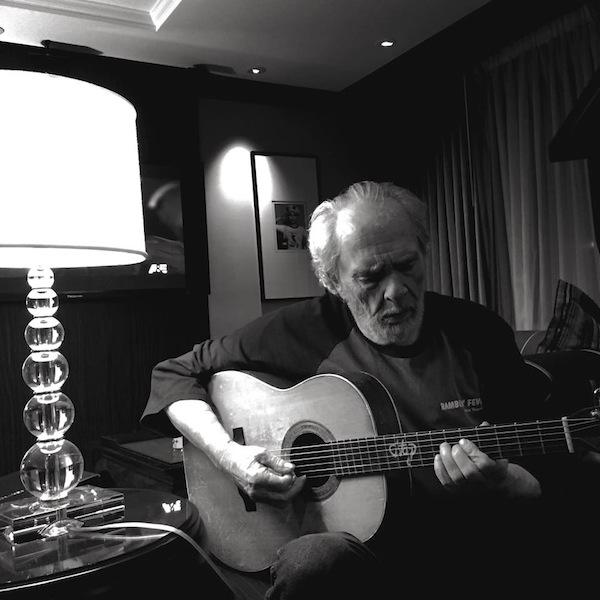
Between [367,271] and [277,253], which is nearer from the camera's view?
[367,271]

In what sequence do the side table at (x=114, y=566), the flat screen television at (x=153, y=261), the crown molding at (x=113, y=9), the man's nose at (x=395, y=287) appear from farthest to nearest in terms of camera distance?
1. the flat screen television at (x=153, y=261)
2. the crown molding at (x=113, y=9)
3. the man's nose at (x=395, y=287)
4. the side table at (x=114, y=566)

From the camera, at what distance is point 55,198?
3.13 feet

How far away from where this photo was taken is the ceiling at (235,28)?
3129 millimetres

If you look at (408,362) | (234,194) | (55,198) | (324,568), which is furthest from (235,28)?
(324,568)

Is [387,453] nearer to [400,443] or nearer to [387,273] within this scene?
[400,443]

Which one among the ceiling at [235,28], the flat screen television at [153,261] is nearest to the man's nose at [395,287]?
the ceiling at [235,28]

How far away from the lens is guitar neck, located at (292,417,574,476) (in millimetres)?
1182

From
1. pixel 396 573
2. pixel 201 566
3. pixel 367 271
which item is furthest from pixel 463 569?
pixel 367 271

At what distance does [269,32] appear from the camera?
342 cm

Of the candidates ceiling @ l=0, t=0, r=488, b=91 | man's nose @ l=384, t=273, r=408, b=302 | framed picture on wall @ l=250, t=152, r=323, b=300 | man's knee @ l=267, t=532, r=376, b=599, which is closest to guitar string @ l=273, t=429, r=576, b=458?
man's knee @ l=267, t=532, r=376, b=599

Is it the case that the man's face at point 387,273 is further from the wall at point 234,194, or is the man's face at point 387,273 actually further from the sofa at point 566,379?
the wall at point 234,194

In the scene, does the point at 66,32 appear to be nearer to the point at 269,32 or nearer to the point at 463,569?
the point at 269,32

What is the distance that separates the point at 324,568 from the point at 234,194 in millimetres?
3308

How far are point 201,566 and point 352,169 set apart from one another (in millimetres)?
3812
